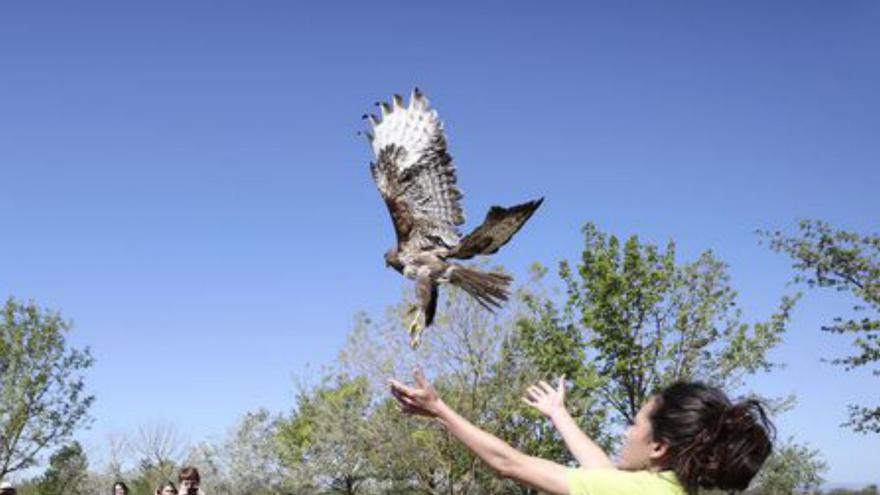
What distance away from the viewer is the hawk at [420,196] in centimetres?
684

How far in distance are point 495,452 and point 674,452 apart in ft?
1.73

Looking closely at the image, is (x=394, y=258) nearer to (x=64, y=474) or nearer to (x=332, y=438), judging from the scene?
(x=332, y=438)

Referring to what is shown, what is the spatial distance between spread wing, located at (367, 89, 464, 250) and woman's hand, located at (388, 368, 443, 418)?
386cm

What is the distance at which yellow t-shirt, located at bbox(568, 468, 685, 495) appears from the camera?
274cm

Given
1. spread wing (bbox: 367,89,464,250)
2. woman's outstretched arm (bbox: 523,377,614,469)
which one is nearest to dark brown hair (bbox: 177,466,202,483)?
spread wing (bbox: 367,89,464,250)

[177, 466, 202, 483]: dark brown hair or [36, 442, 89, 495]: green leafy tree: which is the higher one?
[36, 442, 89, 495]: green leafy tree

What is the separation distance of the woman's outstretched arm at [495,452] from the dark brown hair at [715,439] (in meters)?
0.35

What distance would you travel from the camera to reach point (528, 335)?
89.9ft

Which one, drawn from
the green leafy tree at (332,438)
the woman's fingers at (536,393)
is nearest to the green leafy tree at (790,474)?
the green leafy tree at (332,438)

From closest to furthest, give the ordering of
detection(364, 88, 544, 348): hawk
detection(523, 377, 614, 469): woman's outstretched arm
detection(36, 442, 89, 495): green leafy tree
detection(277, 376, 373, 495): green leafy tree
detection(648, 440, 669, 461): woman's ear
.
Result: detection(648, 440, 669, 461): woman's ear, detection(523, 377, 614, 469): woman's outstretched arm, detection(364, 88, 544, 348): hawk, detection(277, 376, 373, 495): green leafy tree, detection(36, 442, 89, 495): green leafy tree

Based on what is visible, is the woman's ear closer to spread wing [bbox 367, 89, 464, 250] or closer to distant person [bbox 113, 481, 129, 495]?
spread wing [bbox 367, 89, 464, 250]

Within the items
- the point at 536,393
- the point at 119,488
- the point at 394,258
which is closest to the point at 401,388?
the point at 536,393

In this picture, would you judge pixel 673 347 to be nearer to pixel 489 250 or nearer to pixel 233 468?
pixel 489 250

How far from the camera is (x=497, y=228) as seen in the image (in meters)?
6.57
